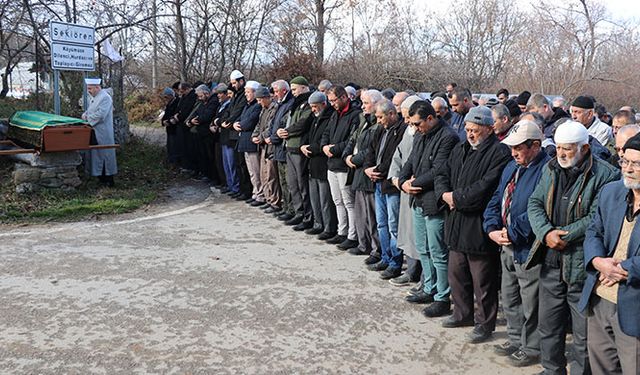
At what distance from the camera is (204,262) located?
650 centimetres

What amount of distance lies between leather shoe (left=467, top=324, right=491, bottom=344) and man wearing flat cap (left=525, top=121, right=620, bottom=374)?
0.68 metres

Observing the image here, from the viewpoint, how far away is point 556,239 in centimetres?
374

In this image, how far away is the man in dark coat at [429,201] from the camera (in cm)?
518

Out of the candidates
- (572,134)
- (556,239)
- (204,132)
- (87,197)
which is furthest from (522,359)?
(204,132)

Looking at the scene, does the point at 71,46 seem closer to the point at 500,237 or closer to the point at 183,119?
the point at 183,119

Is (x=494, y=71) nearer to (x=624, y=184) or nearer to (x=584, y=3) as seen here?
(x=584, y=3)

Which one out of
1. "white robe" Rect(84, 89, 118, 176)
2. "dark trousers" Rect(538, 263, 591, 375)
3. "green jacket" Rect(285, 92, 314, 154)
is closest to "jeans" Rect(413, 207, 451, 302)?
"dark trousers" Rect(538, 263, 591, 375)

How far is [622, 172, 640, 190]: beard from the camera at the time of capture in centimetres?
314

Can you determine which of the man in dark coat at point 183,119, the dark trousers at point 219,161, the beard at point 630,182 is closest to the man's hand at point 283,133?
the dark trousers at point 219,161

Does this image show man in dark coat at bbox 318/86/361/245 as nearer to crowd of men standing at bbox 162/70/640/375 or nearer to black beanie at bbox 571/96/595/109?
crowd of men standing at bbox 162/70/640/375

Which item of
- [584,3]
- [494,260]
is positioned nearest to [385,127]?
[494,260]

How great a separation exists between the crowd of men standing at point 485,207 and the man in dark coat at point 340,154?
17 mm

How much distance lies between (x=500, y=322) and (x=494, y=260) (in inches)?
26.9

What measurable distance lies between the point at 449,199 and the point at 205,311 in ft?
7.41
